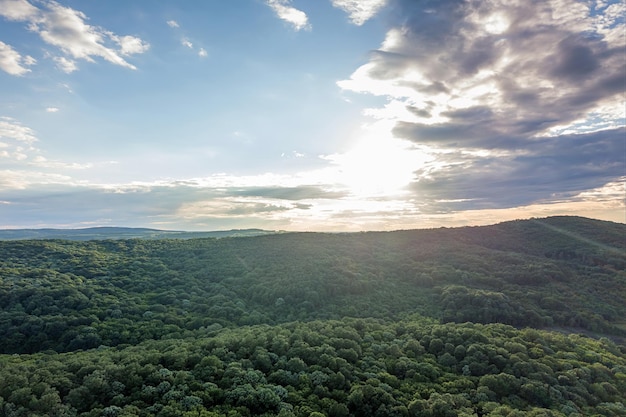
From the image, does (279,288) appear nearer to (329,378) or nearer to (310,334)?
(310,334)

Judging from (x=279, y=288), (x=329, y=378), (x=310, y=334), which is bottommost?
(x=329, y=378)

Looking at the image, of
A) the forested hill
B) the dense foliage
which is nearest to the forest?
the dense foliage

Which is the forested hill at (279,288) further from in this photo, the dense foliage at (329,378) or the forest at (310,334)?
the dense foliage at (329,378)

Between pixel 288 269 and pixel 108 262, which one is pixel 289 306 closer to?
pixel 288 269

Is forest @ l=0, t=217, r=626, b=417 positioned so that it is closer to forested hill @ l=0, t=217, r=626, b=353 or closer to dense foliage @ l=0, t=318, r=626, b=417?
dense foliage @ l=0, t=318, r=626, b=417

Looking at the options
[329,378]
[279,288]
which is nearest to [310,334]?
[329,378]

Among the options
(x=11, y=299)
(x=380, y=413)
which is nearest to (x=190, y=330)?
(x=11, y=299)

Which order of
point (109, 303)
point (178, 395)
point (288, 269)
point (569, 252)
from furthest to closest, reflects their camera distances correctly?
point (569, 252)
point (288, 269)
point (109, 303)
point (178, 395)

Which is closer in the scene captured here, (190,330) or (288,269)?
(190,330)

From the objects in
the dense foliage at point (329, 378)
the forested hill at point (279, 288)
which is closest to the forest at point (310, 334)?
the dense foliage at point (329, 378)
